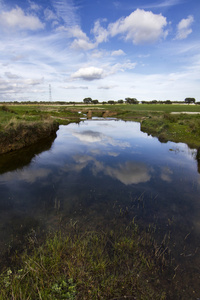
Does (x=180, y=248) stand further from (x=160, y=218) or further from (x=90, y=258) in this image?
(x=90, y=258)

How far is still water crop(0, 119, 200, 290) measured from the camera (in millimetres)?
9625

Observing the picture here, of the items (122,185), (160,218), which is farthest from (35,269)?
(122,185)

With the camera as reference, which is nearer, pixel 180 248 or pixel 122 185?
pixel 180 248

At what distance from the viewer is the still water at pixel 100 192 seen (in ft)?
31.6

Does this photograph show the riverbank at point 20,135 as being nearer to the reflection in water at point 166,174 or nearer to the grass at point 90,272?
the grass at point 90,272

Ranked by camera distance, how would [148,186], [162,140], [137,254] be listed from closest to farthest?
1. [137,254]
2. [148,186]
3. [162,140]

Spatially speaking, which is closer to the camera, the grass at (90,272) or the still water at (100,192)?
the grass at (90,272)

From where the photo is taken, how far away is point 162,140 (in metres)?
33.6

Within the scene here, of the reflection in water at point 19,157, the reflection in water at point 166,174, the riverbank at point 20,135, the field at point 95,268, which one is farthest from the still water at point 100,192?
the riverbank at point 20,135

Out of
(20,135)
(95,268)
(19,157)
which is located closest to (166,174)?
(95,268)

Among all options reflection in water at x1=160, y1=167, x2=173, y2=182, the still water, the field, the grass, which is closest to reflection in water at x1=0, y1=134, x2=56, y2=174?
the still water

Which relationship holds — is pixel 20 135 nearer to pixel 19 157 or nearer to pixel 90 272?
pixel 19 157

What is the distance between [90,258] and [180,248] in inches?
183

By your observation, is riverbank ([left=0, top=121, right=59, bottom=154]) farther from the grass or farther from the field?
the grass
